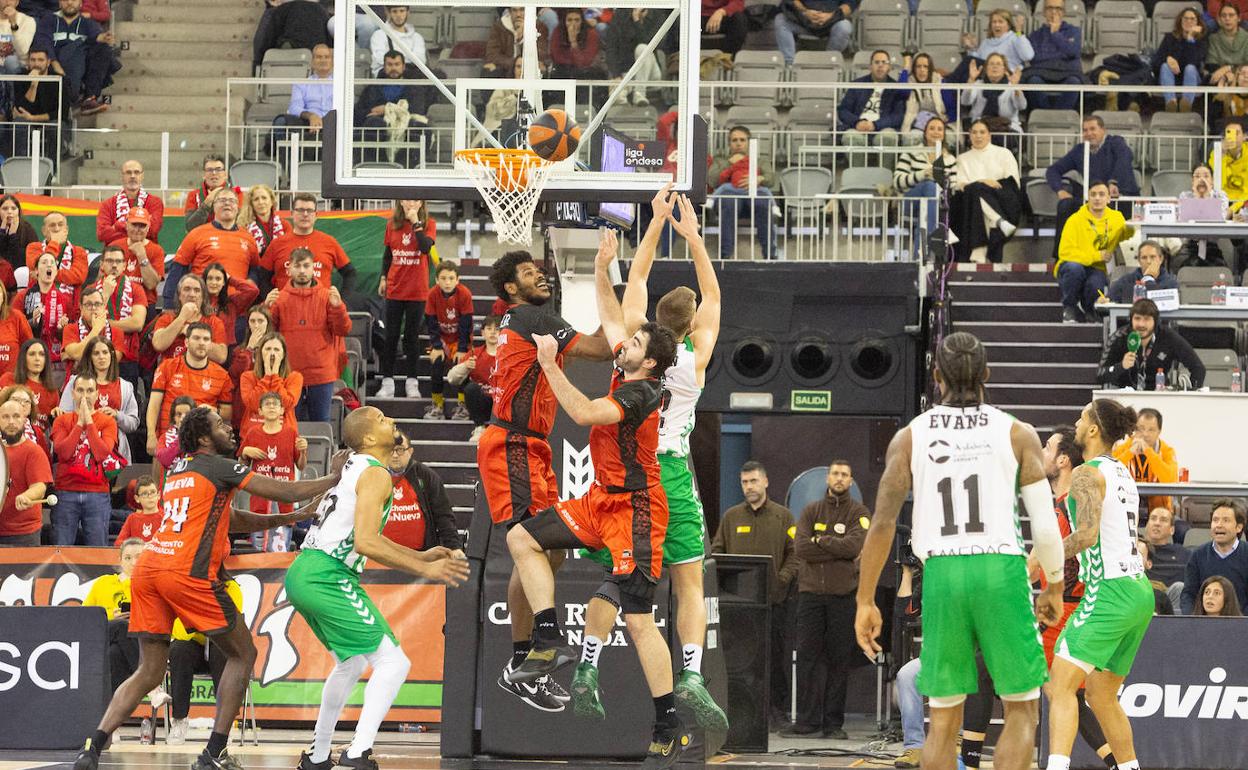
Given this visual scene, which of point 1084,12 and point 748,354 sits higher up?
point 1084,12

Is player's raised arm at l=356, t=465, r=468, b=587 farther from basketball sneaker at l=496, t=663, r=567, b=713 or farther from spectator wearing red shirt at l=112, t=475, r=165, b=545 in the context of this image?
spectator wearing red shirt at l=112, t=475, r=165, b=545

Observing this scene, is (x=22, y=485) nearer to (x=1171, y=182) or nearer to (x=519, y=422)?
(x=519, y=422)

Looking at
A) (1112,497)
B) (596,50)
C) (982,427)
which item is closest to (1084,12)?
(596,50)

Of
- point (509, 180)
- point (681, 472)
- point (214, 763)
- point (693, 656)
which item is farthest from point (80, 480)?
point (693, 656)

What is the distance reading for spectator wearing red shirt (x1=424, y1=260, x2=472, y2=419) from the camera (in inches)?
726

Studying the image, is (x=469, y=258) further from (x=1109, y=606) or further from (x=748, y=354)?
(x=1109, y=606)

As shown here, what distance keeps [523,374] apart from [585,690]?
1.85 m

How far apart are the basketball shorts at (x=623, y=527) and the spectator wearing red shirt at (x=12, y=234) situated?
10397mm

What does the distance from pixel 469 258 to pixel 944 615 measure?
13.2 m

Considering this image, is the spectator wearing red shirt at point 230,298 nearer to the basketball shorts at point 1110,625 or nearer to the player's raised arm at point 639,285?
the player's raised arm at point 639,285

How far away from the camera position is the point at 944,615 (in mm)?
8422

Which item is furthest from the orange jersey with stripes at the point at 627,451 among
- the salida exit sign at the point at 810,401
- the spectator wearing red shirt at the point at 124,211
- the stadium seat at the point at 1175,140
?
the stadium seat at the point at 1175,140

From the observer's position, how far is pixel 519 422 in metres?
10.5

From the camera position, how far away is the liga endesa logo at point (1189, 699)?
41.8 feet
